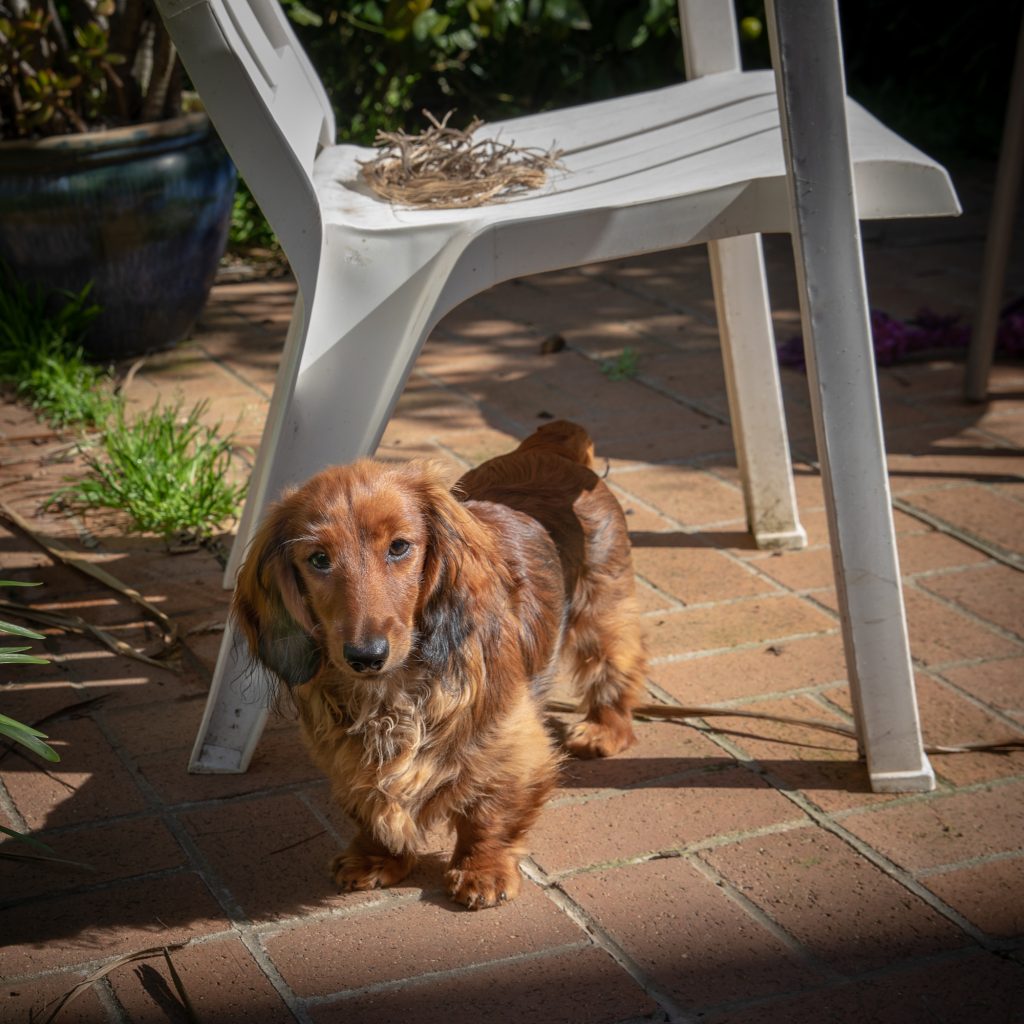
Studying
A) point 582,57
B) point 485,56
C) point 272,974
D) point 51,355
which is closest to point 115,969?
point 272,974

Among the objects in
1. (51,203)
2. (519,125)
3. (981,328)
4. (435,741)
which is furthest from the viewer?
(51,203)

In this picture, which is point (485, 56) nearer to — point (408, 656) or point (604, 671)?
point (604, 671)

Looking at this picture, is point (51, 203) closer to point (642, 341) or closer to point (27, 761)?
→ point (642, 341)

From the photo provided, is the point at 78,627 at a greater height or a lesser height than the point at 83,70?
lesser

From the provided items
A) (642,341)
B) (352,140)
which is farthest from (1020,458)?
(352,140)

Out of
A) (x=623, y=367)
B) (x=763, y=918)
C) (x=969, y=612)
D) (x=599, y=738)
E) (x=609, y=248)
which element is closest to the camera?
(x=763, y=918)

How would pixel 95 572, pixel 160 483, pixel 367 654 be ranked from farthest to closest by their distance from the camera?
pixel 160 483
pixel 95 572
pixel 367 654

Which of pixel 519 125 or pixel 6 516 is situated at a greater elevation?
pixel 519 125

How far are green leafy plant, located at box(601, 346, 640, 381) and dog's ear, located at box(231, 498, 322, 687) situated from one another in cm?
308

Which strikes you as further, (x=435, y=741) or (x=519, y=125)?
(x=519, y=125)

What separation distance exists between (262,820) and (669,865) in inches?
33.4

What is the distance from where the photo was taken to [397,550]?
2.32 metres

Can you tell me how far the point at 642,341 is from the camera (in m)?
5.78

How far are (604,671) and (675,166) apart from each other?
1174mm
